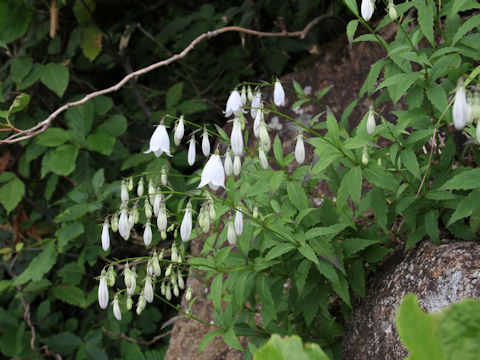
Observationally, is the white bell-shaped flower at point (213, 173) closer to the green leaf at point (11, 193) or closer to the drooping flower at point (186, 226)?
the drooping flower at point (186, 226)

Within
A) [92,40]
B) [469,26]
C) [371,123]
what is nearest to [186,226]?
[371,123]

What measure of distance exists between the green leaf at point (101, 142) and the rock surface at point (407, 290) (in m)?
3.03

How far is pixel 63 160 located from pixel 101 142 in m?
0.42


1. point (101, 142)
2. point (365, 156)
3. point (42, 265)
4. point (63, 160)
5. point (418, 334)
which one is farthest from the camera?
point (101, 142)

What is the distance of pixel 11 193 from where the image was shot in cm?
504

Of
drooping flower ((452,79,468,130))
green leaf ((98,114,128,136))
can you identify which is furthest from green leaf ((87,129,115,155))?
drooping flower ((452,79,468,130))

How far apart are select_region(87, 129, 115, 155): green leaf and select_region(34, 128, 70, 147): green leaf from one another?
0.24 meters

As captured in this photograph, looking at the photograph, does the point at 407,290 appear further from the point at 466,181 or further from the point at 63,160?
the point at 63,160

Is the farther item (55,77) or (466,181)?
(55,77)

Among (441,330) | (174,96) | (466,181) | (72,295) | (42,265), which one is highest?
(441,330)

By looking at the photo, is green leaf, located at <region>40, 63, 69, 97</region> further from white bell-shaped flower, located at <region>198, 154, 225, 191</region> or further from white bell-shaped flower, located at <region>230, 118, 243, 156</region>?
white bell-shaped flower, located at <region>230, 118, 243, 156</region>

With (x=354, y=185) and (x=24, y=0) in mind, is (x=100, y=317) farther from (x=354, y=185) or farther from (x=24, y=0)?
(x=354, y=185)

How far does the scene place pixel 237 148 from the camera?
101 inches

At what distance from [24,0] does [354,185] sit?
421 centimetres
